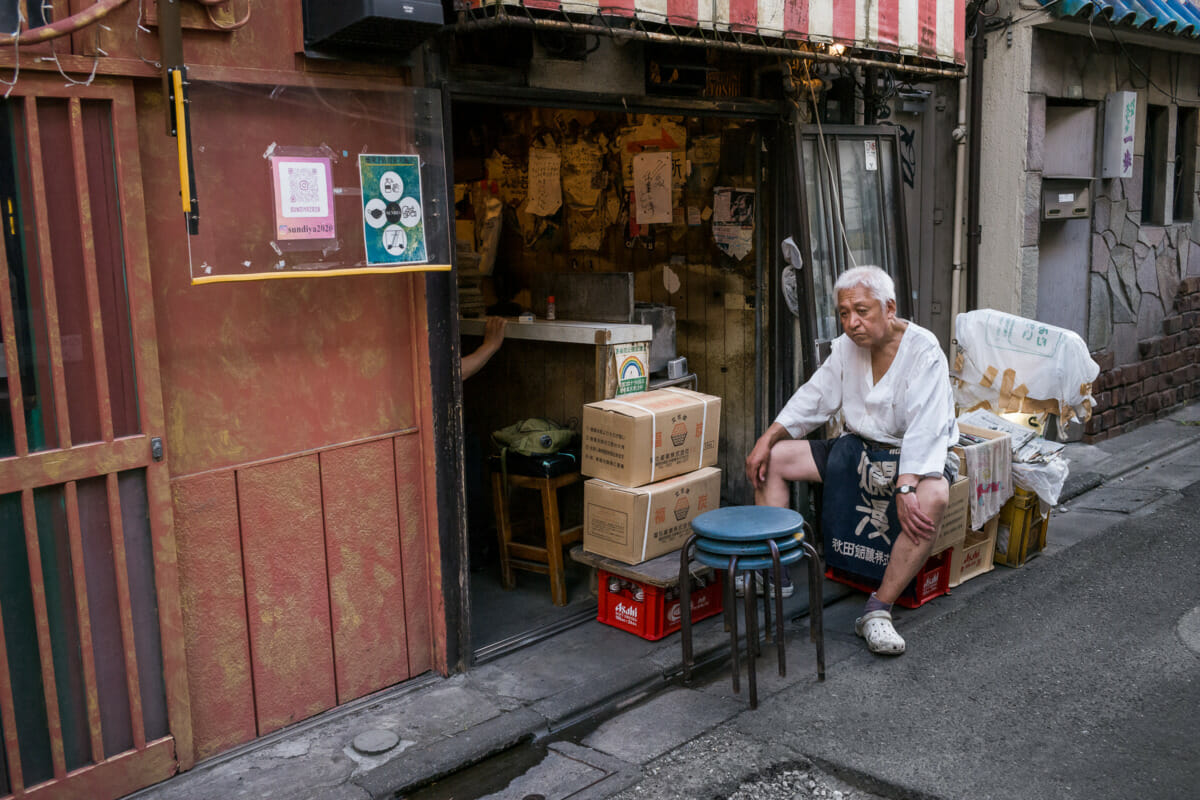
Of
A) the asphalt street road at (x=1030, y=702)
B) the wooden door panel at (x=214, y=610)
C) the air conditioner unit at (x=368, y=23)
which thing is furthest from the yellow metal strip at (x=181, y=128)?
the asphalt street road at (x=1030, y=702)

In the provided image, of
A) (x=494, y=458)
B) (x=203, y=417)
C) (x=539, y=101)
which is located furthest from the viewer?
(x=494, y=458)

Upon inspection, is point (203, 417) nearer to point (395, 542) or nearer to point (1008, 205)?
point (395, 542)

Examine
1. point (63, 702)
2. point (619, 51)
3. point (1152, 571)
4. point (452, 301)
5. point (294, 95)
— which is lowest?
point (1152, 571)

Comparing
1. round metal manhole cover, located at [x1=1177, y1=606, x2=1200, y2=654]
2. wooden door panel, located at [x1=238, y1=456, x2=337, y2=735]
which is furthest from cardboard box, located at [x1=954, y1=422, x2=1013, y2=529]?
wooden door panel, located at [x1=238, y1=456, x2=337, y2=735]

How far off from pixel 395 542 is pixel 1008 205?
6.56 m

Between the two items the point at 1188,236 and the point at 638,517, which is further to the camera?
the point at 1188,236

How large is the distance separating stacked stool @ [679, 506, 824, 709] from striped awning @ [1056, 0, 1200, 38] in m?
5.91

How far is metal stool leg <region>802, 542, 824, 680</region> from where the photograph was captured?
473 centimetres

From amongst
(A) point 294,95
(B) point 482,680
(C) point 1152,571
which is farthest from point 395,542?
(C) point 1152,571

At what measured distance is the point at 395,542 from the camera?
4746 millimetres

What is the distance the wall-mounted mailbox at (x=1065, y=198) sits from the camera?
899cm

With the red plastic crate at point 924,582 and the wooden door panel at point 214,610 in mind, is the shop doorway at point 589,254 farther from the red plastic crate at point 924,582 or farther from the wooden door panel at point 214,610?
the wooden door panel at point 214,610

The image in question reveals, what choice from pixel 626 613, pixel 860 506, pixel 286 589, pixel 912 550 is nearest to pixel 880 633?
pixel 912 550

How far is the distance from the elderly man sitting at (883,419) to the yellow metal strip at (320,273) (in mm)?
2205
